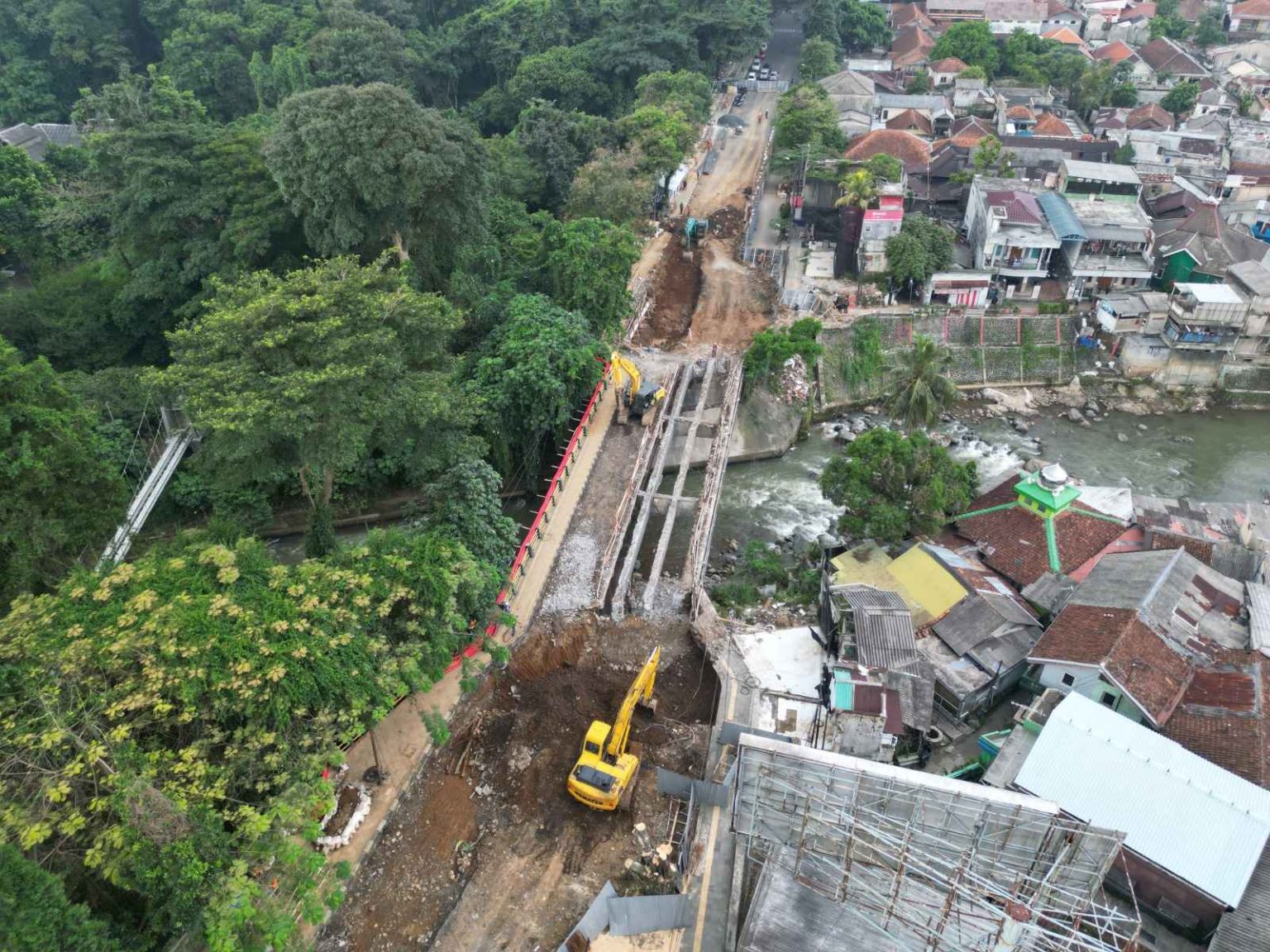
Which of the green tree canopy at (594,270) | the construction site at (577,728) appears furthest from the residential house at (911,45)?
the construction site at (577,728)

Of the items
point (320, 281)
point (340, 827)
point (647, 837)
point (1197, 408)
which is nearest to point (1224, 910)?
point (647, 837)

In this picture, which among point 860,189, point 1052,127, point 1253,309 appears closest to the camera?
point 1253,309

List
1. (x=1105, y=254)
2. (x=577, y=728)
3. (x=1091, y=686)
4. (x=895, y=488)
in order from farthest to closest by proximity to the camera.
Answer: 1. (x=1105, y=254)
2. (x=895, y=488)
3. (x=1091, y=686)
4. (x=577, y=728)

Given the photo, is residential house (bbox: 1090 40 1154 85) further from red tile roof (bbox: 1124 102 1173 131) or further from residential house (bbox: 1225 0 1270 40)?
residential house (bbox: 1225 0 1270 40)

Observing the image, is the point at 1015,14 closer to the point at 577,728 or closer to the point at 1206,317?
the point at 1206,317

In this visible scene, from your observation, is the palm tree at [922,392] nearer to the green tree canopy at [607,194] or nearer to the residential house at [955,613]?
the residential house at [955,613]

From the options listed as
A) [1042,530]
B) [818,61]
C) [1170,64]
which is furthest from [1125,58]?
[1042,530]
